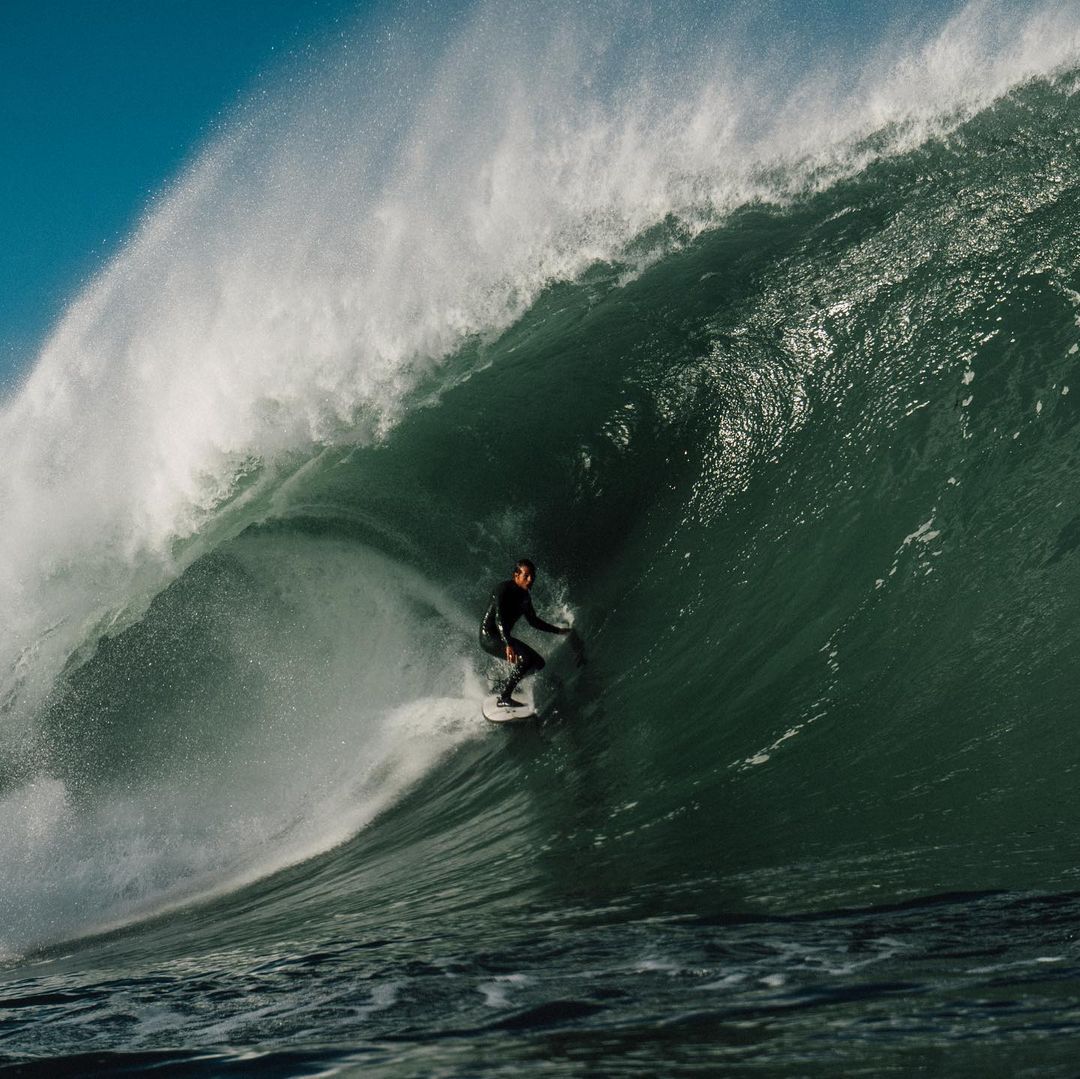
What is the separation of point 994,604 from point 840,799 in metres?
2.11

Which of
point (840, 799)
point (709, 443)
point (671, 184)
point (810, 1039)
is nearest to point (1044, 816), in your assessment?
point (840, 799)

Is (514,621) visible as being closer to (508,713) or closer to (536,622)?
(536,622)

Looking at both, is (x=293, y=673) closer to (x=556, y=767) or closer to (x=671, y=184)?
(x=556, y=767)

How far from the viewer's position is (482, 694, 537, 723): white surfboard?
287 inches

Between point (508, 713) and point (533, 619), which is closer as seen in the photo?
point (533, 619)

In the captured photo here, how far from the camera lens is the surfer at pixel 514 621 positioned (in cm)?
717

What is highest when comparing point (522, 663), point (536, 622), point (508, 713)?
point (536, 622)

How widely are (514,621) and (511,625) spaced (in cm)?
4

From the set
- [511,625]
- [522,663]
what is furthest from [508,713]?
[511,625]

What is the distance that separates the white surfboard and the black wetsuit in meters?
0.14

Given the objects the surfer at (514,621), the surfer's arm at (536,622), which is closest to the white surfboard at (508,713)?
the surfer at (514,621)

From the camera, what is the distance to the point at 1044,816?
4.06m

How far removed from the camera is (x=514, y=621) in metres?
7.16

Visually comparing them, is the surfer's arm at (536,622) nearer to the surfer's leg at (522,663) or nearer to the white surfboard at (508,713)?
the surfer's leg at (522,663)
